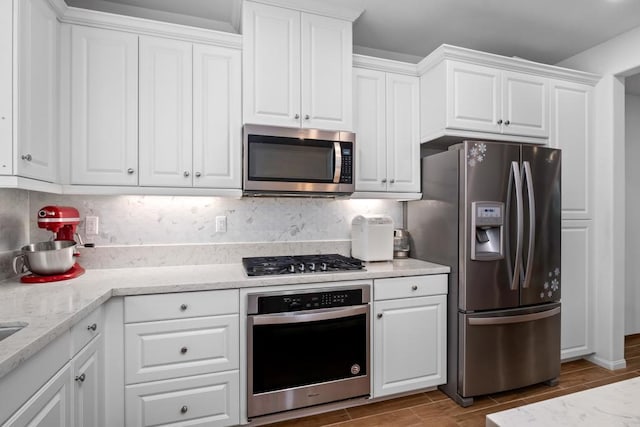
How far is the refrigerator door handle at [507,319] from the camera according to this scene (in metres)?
2.19

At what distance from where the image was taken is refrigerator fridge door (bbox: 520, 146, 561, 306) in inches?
91.0

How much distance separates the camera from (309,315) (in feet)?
6.41

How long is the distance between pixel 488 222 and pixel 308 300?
4.18 feet

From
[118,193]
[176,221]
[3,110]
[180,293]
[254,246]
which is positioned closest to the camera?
[3,110]

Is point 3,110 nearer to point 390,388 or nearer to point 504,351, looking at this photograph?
point 390,388

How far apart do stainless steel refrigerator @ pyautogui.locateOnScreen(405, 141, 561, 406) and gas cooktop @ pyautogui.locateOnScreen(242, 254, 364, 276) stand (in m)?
0.72

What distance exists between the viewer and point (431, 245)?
2510 millimetres

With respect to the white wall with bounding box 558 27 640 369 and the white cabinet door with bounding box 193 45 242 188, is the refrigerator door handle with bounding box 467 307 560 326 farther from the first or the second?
the white cabinet door with bounding box 193 45 242 188

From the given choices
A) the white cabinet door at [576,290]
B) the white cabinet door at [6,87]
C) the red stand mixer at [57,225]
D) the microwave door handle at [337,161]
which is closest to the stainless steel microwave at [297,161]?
the microwave door handle at [337,161]

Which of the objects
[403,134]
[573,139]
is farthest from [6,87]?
[573,139]

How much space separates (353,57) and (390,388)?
2.27m

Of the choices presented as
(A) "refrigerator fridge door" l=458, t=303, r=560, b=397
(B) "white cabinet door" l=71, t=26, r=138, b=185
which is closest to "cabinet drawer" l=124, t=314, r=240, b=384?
(B) "white cabinet door" l=71, t=26, r=138, b=185

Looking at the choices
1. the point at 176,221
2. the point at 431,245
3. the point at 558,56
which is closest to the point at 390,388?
the point at 431,245

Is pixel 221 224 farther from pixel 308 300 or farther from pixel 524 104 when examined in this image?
pixel 524 104
